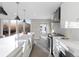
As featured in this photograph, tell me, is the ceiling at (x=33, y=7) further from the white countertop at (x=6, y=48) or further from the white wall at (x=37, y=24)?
the white wall at (x=37, y=24)

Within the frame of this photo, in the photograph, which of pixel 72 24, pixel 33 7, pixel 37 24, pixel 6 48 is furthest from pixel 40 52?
pixel 37 24

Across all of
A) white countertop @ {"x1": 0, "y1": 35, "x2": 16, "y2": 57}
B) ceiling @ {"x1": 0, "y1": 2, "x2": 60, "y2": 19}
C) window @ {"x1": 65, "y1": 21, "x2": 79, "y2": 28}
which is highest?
ceiling @ {"x1": 0, "y1": 2, "x2": 60, "y2": 19}

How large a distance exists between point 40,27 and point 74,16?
31.3 feet

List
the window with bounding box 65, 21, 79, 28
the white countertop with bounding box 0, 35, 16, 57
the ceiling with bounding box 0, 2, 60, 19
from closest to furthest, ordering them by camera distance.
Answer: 1. the white countertop with bounding box 0, 35, 16, 57
2. the window with bounding box 65, 21, 79, 28
3. the ceiling with bounding box 0, 2, 60, 19

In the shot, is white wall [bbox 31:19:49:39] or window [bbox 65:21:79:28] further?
white wall [bbox 31:19:49:39]

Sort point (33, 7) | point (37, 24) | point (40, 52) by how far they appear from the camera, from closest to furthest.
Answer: point (40, 52) < point (33, 7) < point (37, 24)

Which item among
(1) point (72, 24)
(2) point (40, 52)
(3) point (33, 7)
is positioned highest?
(3) point (33, 7)

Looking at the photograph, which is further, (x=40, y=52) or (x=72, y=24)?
(x=40, y=52)

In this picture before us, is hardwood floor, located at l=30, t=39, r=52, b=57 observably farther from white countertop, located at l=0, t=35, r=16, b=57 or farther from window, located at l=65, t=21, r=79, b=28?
white countertop, located at l=0, t=35, r=16, b=57

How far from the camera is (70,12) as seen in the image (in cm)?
301

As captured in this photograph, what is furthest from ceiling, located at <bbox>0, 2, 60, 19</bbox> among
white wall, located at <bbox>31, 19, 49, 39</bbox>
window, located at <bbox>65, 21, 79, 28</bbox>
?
white wall, located at <bbox>31, 19, 49, 39</bbox>

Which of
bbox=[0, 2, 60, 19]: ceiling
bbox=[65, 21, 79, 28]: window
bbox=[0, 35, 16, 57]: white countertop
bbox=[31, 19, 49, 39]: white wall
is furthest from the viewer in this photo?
bbox=[31, 19, 49, 39]: white wall

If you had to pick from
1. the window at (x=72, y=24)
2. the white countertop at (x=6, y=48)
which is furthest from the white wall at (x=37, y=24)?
the white countertop at (x=6, y=48)

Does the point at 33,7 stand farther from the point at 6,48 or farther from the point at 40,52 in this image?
the point at 6,48
